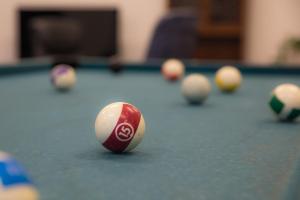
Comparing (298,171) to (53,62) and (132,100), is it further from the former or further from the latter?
(53,62)

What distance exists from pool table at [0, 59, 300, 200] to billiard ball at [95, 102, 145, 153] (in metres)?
0.03

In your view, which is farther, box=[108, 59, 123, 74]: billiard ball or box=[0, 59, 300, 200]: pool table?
box=[108, 59, 123, 74]: billiard ball

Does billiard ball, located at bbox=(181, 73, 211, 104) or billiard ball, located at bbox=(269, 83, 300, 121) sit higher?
billiard ball, located at bbox=(269, 83, 300, 121)

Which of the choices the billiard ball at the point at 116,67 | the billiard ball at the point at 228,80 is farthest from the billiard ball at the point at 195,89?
the billiard ball at the point at 116,67

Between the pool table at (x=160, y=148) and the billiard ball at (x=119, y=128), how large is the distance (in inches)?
1.0

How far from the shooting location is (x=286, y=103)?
5.60ft

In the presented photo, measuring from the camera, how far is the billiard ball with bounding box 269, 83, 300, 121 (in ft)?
5.59

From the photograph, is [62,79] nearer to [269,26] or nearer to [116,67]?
[116,67]

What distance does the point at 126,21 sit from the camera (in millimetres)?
6359

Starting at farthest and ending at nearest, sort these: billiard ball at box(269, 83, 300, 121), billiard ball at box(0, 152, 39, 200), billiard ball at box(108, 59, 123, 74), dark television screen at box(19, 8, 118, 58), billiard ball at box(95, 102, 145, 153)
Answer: dark television screen at box(19, 8, 118, 58) < billiard ball at box(108, 59, 123, 74) < billiard ball at box(269, 83, 300, 121) < billiard ball at box(95, 102, 145, 153) < billiard ball at box(0, 152, 39, 200)

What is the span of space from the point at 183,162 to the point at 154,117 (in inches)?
28.1

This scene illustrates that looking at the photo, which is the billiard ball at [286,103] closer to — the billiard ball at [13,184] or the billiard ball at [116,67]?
the billiard ball at [13,184]

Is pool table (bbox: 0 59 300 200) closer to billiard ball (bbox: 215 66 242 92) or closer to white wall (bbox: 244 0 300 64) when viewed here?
billiard ball (bbox: 215 66 242 92)

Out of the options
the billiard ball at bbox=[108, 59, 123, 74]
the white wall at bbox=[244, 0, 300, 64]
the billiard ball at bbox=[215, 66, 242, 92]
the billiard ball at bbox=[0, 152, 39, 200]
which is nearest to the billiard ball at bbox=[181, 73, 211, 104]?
the billiard ball at bbox=[215, 66, 242, 92]
